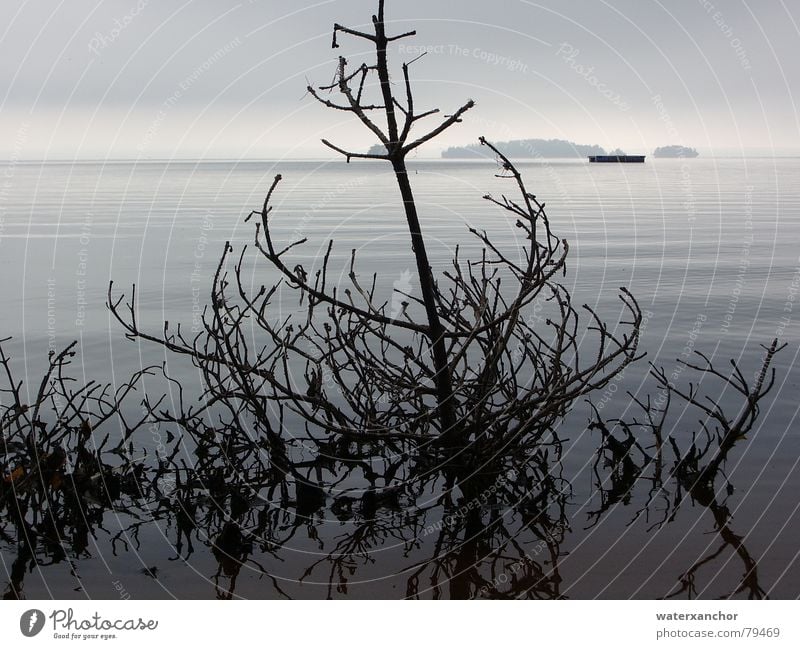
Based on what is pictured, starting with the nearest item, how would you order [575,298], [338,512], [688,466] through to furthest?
[338,512]
[688,466]
[575,298]

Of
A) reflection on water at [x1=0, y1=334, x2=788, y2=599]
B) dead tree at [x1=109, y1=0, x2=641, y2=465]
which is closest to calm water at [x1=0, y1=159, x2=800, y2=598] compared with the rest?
reflection on water at [x1=0, y1=334, x2=788, y2=599]

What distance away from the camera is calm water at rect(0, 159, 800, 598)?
539 centimetres

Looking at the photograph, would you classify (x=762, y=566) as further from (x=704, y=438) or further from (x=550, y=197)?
(x=550, y=197)

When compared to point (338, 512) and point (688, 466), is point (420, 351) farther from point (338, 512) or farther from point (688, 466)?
point (688, 466)

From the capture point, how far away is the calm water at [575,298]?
5.39 meters

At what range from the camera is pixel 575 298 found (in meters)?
14.1

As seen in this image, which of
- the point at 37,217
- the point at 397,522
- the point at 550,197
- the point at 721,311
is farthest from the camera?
the point at 550,197

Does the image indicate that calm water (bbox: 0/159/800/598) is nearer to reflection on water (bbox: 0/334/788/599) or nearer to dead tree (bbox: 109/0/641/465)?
reflection on water (bbox: 0/334/788/599)

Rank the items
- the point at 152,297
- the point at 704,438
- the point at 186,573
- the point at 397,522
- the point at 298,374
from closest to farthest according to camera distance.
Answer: the point at 186,573, the point at 397,522, the point at 704,438, the point at 298,374, the point at 152,297

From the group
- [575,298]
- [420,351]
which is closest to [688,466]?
[420,351]
